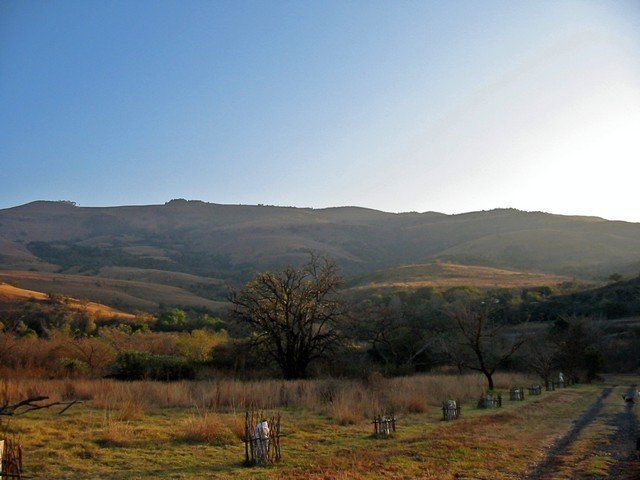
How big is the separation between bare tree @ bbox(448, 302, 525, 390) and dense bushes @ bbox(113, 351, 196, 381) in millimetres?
16556

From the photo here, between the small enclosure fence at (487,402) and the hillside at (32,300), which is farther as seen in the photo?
the hillside at (32,300)

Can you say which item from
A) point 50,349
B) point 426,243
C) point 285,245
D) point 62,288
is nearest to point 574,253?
point 426,243

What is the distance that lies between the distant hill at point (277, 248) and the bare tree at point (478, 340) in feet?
161

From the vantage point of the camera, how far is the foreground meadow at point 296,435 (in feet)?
31.9

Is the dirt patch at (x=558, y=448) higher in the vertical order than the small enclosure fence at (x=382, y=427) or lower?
lower

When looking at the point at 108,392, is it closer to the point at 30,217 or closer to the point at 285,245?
the point at 285,245

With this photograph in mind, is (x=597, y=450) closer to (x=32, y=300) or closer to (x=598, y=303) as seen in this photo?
(x=32, y=300)

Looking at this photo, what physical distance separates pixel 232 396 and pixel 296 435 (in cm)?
556

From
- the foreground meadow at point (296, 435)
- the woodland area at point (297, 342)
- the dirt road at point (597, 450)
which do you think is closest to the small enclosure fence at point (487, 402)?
the foreground meadow at point (296, 435)

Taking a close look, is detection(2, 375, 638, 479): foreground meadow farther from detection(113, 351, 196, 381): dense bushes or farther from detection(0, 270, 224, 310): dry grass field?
detection(0, 270, 224, 310): dry grass field

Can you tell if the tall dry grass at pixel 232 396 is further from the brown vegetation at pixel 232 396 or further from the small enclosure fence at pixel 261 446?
the small enclosure fence at pixel 261 446

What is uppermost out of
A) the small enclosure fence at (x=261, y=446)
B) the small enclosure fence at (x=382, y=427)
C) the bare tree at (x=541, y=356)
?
the small enclosure fence at (x=261, y=446)

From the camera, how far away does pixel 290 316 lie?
32.4 metres

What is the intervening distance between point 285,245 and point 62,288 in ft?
238
